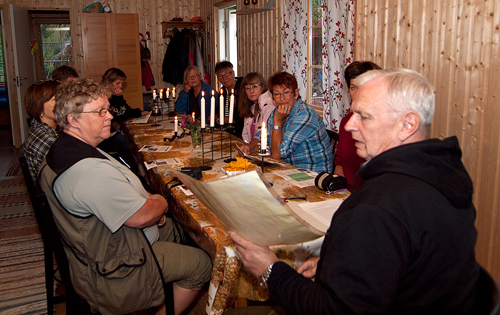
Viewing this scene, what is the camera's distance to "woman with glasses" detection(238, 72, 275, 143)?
12.3 feet

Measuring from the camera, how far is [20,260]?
3027 millimetres

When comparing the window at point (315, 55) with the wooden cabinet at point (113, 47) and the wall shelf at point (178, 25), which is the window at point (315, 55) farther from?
the wooden cabinet at point (113, 47)

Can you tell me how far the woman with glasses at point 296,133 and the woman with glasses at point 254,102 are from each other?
0.85 m

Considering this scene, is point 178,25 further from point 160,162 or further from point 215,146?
point 160,162

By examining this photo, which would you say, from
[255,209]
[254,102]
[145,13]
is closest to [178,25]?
[145,13]

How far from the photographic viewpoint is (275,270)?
1135 millimetres

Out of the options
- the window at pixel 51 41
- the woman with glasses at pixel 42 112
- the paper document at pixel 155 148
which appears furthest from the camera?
the window at pixel 51 41

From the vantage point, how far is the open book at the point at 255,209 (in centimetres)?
97

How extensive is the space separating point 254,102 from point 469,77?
6.79 feet

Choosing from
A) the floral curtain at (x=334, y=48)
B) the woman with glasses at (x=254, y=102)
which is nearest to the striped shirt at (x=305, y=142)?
the woman with glasses at (x=254, y=102)

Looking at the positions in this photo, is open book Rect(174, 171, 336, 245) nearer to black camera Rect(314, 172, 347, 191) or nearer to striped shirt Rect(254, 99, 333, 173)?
black camera Rect(314, 172, 347, 191)

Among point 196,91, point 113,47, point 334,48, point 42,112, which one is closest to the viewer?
point 42,112

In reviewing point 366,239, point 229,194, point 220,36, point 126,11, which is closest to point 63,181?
point 229,194

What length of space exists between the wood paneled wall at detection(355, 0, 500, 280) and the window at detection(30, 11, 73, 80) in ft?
26.5
